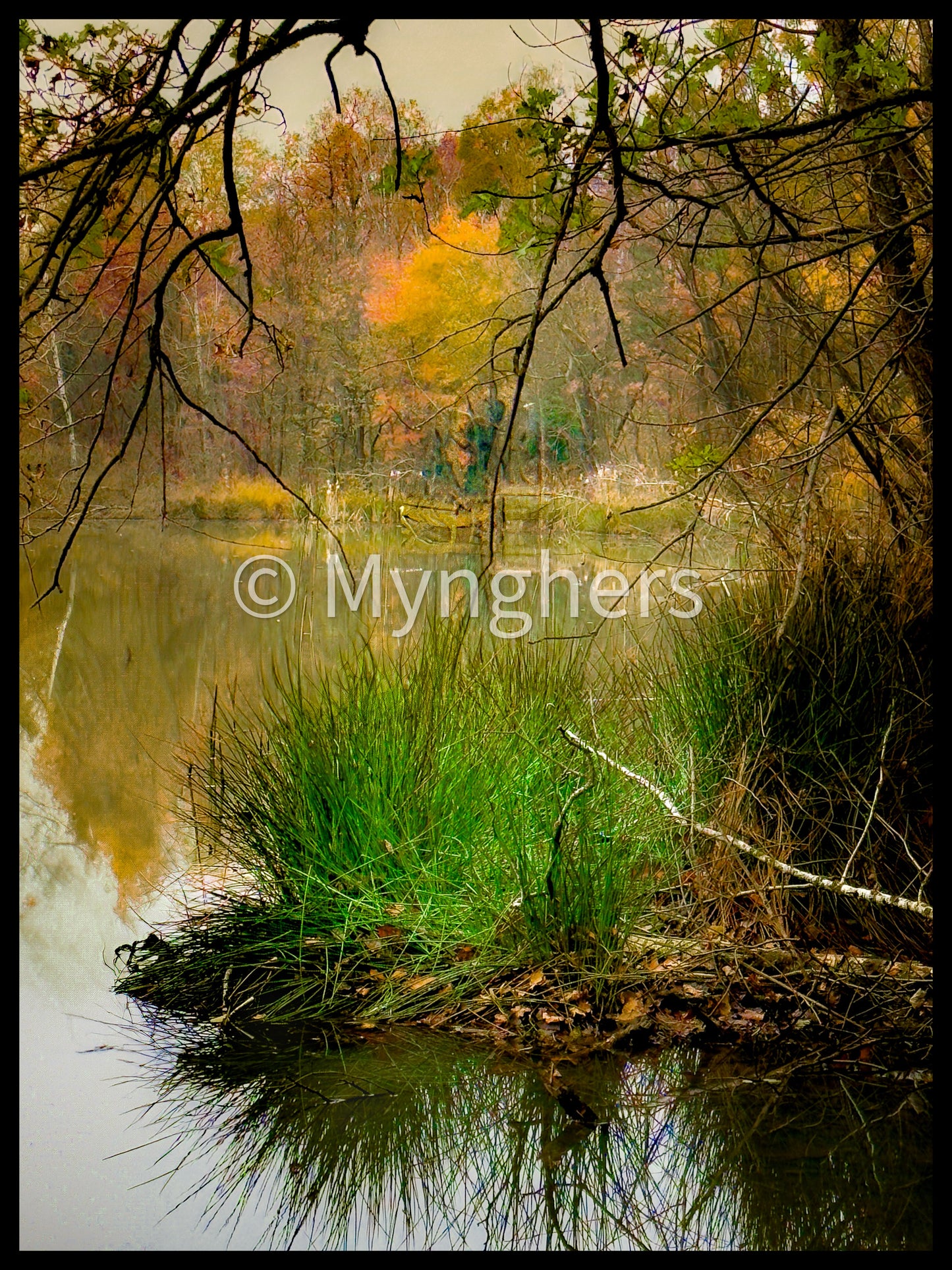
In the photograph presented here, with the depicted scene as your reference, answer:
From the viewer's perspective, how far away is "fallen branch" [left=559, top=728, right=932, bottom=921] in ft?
7.68

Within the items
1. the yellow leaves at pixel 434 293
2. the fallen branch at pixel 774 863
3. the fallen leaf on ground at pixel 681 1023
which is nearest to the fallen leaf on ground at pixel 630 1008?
the fallen leaf on ground at pixel 681 1023

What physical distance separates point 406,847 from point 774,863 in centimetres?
86

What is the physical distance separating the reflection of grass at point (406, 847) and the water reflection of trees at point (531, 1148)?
0.80 ft

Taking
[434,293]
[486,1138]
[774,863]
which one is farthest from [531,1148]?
[434,293]

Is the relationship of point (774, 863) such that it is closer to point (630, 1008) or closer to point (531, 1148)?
point (630, 1008)

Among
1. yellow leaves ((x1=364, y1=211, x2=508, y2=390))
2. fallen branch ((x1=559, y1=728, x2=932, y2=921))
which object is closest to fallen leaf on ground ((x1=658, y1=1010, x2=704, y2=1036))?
fallen branch ((x1=559, y1=728, x2=932, y2=921))

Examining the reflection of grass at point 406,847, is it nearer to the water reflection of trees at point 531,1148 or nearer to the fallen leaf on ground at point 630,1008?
the fallen leaf on ground at point 630,1008

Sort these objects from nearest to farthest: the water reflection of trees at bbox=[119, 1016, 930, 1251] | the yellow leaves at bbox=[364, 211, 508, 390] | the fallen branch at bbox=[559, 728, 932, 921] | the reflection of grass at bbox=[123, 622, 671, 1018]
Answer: the water reflection of trees at bbox=[119, 1016, 930, 1251]
the fallen branch at bbox=[559, 728, 932, 921]
the reflection of grass at bbox=[123, 622, 671, 1018]
the yellow leaves at bbox=[364, 211, 508, 390]

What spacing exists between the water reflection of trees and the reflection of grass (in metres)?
0.24

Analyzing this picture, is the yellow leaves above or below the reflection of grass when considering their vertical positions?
above

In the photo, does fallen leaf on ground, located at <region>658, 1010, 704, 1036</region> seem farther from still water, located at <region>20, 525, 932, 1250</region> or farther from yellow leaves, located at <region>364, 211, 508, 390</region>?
yellow leaves, located at <region>364, 211, 508, 390</region>

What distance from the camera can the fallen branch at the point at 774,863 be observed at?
2.34 metres

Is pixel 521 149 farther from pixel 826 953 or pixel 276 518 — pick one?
pixel 826 953

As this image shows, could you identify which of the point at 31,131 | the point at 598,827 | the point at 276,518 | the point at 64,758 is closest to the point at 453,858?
the point at 598,827
